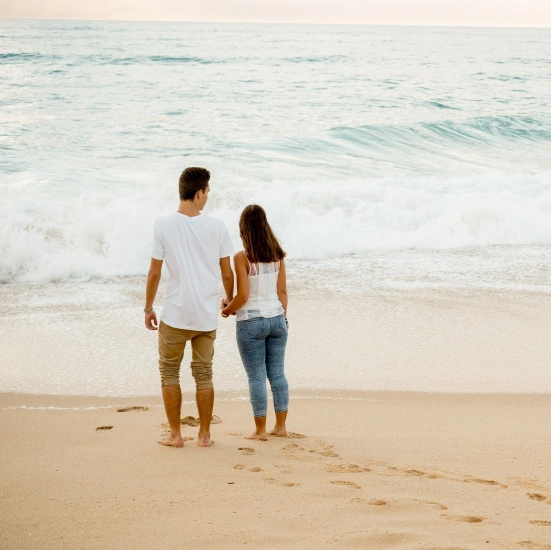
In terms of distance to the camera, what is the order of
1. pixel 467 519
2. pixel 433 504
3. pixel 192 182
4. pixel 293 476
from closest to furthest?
pixel 467 519
pixel 433 504
pixel 293 476
pixel 192 182

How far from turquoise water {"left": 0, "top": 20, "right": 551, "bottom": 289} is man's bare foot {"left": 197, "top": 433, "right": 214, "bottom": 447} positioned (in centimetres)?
489

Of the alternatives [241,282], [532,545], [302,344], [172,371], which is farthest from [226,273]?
[302,344]

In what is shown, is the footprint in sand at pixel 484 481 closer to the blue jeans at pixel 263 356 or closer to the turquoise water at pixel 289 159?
the blue jeans at pixel 263 356

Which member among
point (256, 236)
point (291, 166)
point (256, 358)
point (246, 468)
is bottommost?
point (246, 468)

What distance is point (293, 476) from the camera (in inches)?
148

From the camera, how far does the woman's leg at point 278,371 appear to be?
4.41 metres

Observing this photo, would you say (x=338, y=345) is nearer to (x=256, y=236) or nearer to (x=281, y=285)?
(x=281, y=285)

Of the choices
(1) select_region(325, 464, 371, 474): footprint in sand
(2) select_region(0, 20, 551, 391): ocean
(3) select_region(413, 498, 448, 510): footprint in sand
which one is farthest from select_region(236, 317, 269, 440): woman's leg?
(2) select_region(0, 20, 551, 391): ocean

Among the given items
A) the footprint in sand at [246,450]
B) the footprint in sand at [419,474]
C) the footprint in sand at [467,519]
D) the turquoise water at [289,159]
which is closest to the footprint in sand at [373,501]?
the footprint in sand at [467,519]

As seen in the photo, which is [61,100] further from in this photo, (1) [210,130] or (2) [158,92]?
(1) [210,130]

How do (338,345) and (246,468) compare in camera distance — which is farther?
(338,345)

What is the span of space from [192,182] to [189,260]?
18.3 inches

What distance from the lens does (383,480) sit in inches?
145

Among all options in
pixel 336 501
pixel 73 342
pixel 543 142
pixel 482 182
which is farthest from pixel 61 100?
pixel 336 501
